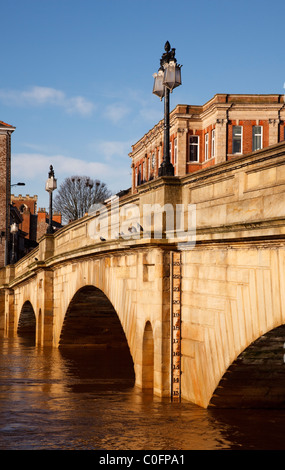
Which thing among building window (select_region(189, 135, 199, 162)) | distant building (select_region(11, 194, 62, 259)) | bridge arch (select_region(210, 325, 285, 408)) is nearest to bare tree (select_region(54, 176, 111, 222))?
distant building (select_region(11, 194, 62, 259))

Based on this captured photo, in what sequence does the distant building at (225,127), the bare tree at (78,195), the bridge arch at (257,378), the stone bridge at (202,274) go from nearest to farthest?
the stone bridge at (202,274) → the bridge arch at (257,378) → the distant building at (225,127) → the bare tree at (78,195)

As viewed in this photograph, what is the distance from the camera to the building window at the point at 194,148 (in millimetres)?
50438

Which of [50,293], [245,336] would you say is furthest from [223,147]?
[245,336]

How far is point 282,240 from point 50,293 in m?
20.1

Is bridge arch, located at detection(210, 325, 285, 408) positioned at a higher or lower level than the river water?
higher

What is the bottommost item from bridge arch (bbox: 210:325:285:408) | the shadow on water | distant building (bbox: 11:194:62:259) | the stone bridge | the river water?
the shadow on water

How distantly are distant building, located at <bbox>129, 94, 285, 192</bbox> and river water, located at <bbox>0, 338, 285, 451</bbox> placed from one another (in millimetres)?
29938

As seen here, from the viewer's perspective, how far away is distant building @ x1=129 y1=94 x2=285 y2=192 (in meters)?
47.1

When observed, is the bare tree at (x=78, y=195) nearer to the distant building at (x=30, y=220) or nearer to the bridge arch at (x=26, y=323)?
the distant building at (x=30, y=220)

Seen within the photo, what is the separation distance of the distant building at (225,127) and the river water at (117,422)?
98.2 feet

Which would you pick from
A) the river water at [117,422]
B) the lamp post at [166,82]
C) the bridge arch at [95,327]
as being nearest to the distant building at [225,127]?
the bridge arch at [95,327]

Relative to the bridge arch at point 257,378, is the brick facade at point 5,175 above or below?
above

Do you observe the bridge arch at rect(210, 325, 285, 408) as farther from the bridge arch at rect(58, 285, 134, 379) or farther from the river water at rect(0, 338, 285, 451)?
the bridge arch at rect(58, 285, 134, 379)

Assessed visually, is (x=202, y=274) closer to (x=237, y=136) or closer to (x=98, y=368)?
(x=98, y=368)
